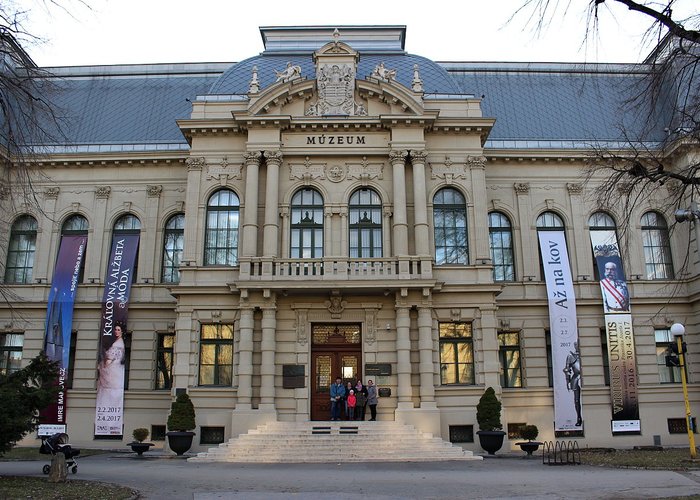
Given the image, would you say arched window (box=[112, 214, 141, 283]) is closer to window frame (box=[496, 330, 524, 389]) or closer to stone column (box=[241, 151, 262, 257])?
stone column (box=[241, 151, 262, 257])

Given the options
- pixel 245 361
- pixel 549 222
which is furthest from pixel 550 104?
pixel 245 361

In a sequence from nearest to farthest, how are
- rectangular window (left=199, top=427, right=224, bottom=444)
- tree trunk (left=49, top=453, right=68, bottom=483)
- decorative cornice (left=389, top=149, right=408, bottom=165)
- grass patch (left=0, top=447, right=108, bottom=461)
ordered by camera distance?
tree trunk (left=49, top=453, right=68, bottom=483) → grass patch (left=0, top=447, right=108, bottom=461) → rectangular window (left=199, top=427, right=224, bottom=444) → decorative cornice (left=389, top=149, right=408, bottom=165)

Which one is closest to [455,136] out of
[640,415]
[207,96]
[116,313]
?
[207,96]

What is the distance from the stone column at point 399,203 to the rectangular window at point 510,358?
293 inches

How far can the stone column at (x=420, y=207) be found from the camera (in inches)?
1142

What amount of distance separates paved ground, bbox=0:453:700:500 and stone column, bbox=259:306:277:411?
481 centimetres

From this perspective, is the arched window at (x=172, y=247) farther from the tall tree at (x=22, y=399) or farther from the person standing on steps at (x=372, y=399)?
the tall tree at (x=22, y=399)

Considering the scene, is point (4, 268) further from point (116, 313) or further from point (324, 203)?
point (324, 203)

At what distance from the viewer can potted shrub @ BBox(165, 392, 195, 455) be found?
85.4 feet

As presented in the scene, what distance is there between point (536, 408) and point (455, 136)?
13344 millimetres

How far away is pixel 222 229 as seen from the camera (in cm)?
3053

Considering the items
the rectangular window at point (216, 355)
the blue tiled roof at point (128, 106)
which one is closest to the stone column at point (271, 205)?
the rectangular window at point (216, 355)

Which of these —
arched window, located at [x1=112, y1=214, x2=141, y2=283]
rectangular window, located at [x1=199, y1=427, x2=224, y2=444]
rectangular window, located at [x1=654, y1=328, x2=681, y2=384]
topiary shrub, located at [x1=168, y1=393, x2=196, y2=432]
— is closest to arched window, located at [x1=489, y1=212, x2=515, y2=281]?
rectangular window, located at [x1=654, y1=328, x2=681, y2=384]

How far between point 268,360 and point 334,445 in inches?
191
